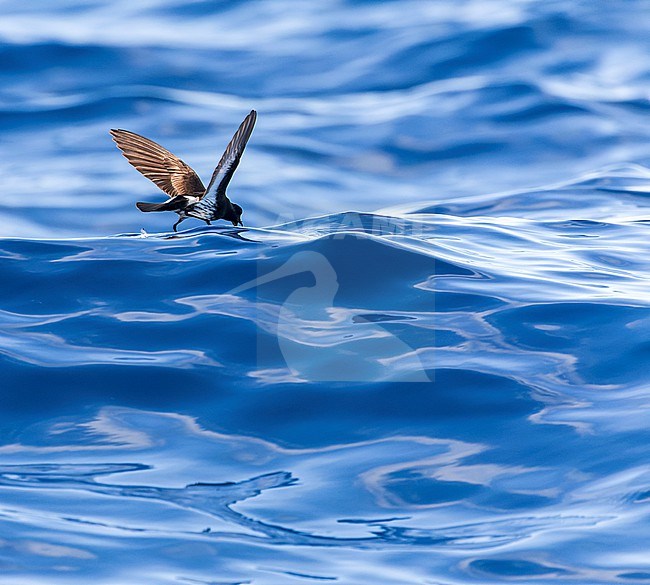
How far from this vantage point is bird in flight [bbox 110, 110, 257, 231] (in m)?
6.05

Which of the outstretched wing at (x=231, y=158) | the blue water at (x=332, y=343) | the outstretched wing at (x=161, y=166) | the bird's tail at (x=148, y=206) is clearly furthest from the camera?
the outstretched wing at (x=161, y=166)

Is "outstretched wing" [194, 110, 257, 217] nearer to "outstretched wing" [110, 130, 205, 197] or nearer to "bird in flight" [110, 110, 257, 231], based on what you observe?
"bird in flight" [110, 110, 257, 231]

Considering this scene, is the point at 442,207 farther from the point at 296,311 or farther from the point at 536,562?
the point at 536,562

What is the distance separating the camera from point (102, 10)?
14.2 m

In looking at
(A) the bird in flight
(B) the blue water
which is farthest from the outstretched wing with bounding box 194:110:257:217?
(B) the blue water

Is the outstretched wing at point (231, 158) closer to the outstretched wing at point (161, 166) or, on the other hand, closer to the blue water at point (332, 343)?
the outstretched wing at point (161, 166)

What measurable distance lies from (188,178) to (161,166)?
0.25 meters

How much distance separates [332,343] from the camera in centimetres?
559

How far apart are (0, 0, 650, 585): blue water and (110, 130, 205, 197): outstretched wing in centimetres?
38

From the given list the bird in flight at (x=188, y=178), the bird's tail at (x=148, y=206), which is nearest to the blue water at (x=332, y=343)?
the bird in flight at (x=188, y=178)

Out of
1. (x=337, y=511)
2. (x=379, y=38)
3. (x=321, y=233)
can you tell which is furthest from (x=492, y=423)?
(x=379, y=38)

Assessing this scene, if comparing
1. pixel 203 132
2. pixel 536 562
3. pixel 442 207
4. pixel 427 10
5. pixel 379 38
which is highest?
pixel 427 10

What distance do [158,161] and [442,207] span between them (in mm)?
3131

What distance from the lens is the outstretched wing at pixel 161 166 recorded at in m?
6.57
